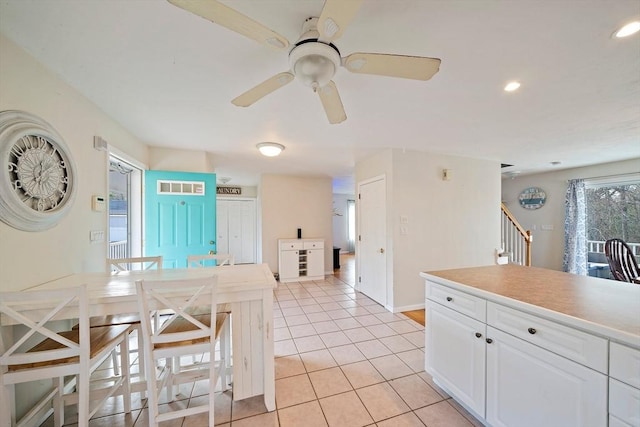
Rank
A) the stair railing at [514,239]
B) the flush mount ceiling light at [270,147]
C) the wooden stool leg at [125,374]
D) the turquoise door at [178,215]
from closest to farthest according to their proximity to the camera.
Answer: the wooden stool leg at [125,374] → the flush mount ceiling light at [270,147] → the turquoise door at [178,215] → the stair railing at [514,239]

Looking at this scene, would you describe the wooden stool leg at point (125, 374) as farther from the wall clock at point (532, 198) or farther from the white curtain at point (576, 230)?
the wall clock at point (532, 198)

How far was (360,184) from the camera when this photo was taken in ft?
13.7

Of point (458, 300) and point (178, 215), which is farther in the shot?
point (178, 215)

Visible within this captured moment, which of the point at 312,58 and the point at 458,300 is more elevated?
the point at 312,58

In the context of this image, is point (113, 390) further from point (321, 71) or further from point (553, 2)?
point (553, 2)

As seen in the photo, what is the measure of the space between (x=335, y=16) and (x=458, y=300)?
1750mm

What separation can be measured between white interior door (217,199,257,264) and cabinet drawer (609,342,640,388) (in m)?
6.67

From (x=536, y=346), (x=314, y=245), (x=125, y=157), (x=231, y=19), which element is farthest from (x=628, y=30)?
(x=314, y=245)

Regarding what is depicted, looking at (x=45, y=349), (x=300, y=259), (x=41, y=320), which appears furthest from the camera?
(x=300, y=259)

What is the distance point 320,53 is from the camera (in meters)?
1.17

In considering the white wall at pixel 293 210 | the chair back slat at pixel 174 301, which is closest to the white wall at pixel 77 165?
the chair back slat at pixel 174 301

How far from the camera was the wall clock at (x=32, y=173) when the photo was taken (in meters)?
1.31

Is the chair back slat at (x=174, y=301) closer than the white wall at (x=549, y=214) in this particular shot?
Yes

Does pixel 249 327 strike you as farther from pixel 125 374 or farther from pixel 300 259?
pixel 300 259
